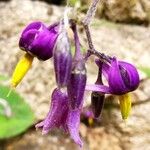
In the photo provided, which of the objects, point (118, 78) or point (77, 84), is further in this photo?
point (118, 78)

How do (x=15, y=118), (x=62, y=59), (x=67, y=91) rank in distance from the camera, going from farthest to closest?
(x=15, y=118) → (x=67, y=91) → (x=62, y=59)

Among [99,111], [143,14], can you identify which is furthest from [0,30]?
[99,111]

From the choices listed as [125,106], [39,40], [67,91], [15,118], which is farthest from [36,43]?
[15,118]

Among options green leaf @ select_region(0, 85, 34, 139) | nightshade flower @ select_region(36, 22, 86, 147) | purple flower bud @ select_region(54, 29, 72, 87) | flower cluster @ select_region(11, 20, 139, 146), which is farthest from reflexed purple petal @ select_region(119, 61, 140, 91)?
green leaf @ select_region(0, 85, 34, 139)

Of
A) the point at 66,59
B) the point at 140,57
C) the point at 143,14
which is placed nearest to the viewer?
the point at 66,59

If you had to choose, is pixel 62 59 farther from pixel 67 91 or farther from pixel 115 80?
pixel 115 80

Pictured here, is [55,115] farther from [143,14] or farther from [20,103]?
[143,14]
